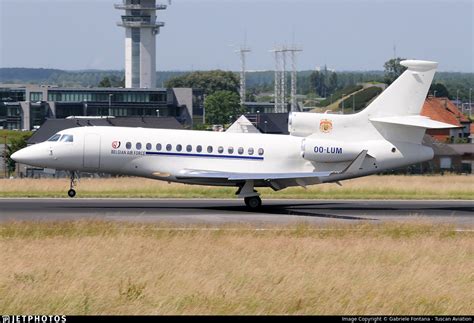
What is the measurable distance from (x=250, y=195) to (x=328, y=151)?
304 centimetres

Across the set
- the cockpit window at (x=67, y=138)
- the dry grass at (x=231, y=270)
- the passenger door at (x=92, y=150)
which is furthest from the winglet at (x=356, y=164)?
the cockpit window at (x=67, y=138)

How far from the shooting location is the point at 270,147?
31984mm

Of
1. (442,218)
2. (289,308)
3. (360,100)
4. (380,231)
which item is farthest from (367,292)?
(360,100)

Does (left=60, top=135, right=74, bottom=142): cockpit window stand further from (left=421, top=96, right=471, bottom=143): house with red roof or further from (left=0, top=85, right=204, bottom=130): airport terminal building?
(left=0, top=85, right=204, bottom=130): airport terminal building

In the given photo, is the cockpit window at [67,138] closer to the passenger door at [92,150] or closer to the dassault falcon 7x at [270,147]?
the dassault falcon 7x at [270,147]

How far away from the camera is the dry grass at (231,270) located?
14.9 meters

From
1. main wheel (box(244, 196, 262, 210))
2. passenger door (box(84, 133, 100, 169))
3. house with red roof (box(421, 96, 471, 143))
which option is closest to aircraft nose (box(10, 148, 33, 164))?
passenger door (box(84, 133, 100, 169))

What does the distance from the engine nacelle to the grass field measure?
18.1 feet

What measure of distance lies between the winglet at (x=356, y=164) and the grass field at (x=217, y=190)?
6.33m

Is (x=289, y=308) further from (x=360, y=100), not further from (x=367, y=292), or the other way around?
(x=360, y=100)

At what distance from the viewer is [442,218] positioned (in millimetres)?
29453

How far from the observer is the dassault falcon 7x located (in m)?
31.5

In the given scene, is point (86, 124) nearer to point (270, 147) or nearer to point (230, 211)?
point (270, 147)

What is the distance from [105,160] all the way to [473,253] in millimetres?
14493
